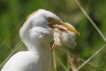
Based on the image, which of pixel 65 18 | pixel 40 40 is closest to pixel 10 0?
pixel 65 18

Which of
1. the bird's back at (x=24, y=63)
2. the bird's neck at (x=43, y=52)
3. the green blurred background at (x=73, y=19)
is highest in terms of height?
the green blurred background at (x=73, y=19)

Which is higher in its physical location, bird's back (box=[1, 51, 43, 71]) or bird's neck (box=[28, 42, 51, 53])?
bird's neck (box=[28, 42, 51, 53])

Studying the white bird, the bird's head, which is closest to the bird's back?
the white bird

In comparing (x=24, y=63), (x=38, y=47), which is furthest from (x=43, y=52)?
(x=24, y=63)

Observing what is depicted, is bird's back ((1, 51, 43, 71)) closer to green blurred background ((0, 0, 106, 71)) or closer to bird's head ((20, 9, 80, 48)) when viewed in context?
bird's head ((20, 9, 80, 48))

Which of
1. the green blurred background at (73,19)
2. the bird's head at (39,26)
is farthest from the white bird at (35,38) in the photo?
the green blurred background at (73,19)

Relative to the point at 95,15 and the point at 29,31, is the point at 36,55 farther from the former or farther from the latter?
the point at 95,15

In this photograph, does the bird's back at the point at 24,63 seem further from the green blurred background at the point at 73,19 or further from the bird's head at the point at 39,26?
the green blurred background at the point at 73,19
